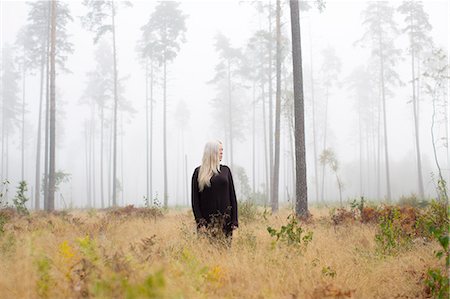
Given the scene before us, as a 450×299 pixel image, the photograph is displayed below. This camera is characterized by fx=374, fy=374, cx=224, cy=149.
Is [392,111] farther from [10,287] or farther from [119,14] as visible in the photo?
[10,287]

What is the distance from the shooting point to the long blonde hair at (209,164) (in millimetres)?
6188

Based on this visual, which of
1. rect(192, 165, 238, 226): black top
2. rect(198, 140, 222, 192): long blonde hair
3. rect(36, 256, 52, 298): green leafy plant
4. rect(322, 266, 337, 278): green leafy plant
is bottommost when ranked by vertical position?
rect(322, 266, 337, 278): green leafy plant

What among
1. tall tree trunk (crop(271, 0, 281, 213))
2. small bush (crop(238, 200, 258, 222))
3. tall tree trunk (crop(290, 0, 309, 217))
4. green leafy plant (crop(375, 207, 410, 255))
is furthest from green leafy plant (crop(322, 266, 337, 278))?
tall tree trunk (crop(271, 0, 281, 213))

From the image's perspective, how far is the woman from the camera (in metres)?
6.24

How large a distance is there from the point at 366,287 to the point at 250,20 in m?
22.2

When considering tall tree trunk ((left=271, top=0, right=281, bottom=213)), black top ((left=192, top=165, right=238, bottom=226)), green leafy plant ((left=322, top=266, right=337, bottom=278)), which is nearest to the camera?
green leafy plant ((left=322, top=266, right=337, bottom=278))

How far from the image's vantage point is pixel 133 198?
7969 cm

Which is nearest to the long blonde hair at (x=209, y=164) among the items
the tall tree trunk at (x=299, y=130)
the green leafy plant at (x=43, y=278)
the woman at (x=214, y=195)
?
the woman at (x=214, y=195)

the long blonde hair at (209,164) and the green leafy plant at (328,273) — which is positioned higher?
the long blonde hair at (209,164)

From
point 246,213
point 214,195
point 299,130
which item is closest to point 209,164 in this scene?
point 214,195

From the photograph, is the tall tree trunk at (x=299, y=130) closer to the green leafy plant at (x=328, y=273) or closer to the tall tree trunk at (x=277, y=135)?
the tall tree trunk at (x=277, y=135)

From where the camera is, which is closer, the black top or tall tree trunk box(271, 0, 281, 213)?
the black top

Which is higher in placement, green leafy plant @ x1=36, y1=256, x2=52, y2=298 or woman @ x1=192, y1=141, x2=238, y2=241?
woman @ x1=192, y1=141, x2=238, y2=241

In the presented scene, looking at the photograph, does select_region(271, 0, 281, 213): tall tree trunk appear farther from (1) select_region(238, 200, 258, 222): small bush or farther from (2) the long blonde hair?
(2) the long blonde hair
